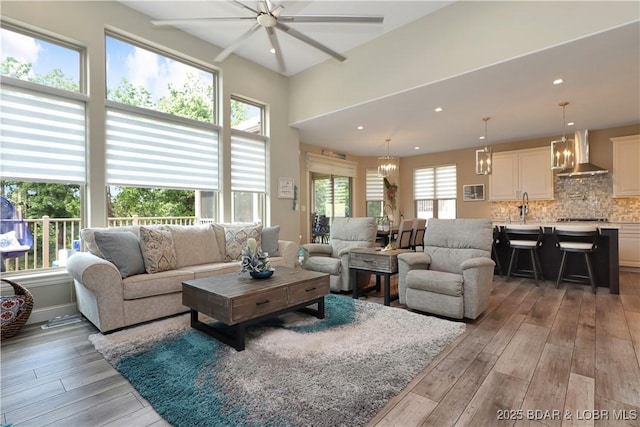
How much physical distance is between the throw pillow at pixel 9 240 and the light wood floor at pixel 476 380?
0.89 m

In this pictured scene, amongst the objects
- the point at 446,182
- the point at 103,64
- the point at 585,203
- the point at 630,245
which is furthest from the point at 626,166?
the point at 103,64

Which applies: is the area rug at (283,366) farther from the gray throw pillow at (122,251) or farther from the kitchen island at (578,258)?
the kitchen island at (578,258)

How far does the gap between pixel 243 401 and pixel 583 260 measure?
5394 mm

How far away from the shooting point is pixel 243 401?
5.84 feet

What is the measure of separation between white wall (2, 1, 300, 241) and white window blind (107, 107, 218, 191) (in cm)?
16

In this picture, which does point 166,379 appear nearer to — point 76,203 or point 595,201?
point 76,203

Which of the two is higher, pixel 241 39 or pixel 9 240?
pixel 241 39

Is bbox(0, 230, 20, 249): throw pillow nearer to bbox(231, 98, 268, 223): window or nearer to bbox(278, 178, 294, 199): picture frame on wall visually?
bbox(231, 98, 268, 223): window

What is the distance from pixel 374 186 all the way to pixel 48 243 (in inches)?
291

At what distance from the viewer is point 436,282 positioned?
318cm

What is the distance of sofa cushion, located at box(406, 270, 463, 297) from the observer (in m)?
3.07

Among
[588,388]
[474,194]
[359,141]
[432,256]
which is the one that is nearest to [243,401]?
[588,388]

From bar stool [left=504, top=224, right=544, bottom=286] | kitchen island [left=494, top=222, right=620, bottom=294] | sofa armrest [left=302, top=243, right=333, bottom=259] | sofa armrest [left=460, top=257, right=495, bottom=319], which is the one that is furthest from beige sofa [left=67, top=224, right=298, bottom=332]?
kitchen island [left=494, top=222, right=620, bottom=294]

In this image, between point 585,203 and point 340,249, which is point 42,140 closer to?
point 340,249
